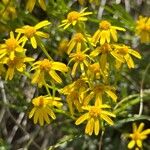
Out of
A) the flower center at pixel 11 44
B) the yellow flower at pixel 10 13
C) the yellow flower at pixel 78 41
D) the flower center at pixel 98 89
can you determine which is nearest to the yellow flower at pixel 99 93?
the flower center at pixel 98 89

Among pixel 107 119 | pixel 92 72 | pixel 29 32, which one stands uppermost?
pixel 29 32

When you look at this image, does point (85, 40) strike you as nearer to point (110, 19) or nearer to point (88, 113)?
point (88, 113)

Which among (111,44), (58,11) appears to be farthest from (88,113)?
(58,11)

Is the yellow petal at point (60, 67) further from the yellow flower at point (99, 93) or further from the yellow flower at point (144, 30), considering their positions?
the yellow flower at point (144, 30)

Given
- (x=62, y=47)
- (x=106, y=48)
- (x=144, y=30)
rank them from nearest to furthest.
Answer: (x=106, y=48)
(x=144, y=30)
(x=62, y=47)

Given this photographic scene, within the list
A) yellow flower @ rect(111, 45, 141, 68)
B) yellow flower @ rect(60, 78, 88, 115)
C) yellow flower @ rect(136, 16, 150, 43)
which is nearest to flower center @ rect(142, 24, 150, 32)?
yellow flower @ rect(136, 16, 150, 43)

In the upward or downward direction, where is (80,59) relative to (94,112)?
upward

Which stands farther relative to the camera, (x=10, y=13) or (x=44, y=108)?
(x=10, y=13)

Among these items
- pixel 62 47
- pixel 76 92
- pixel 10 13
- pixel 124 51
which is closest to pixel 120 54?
pixel 124 51

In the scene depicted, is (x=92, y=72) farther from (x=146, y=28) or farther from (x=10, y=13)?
(x=10, y=13)

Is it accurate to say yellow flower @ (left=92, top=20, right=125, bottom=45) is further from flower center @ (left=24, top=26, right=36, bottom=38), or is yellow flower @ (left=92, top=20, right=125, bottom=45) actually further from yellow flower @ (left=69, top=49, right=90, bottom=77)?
flower center @ (left=24, top=26, right=36, bottom=38)
